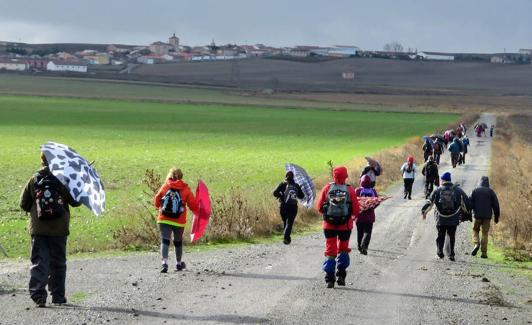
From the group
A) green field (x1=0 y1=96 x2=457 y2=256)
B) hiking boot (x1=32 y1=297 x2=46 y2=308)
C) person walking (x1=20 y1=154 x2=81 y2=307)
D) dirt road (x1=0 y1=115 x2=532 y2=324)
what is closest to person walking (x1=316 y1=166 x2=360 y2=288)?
dirt road (x1=0 y1=115 x2=532 y2=324)

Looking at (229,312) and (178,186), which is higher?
(178,186)

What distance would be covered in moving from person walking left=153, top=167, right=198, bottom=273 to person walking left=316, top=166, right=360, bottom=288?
213 cm

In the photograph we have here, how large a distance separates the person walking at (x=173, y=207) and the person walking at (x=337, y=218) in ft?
7.00

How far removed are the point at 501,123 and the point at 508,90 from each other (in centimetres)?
9589

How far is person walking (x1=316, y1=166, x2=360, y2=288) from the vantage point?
532 inches

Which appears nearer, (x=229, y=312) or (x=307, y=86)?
(x=229, y=312)

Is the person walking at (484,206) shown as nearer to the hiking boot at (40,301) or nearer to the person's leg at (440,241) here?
the person's leg at (440,241)

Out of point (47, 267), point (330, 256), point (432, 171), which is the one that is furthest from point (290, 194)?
point (432, 171)

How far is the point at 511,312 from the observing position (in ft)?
40.6

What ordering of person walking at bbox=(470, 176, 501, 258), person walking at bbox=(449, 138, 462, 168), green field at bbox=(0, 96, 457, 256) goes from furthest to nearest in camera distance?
person walking at bbox=(449, 138, 462, 168) < green field at bbox=(0, 96, 457, 256) < person walking at bbox=(470, 176, 501, 258)

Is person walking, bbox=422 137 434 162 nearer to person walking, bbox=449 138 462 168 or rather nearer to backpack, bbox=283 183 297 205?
person walking, bbox=449 138 462 168

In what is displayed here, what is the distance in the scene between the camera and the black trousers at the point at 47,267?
11531mm

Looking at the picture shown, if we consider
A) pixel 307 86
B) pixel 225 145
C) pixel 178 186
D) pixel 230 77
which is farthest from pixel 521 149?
pixel 230 77

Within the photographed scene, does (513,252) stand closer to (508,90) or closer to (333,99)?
(333,99)
